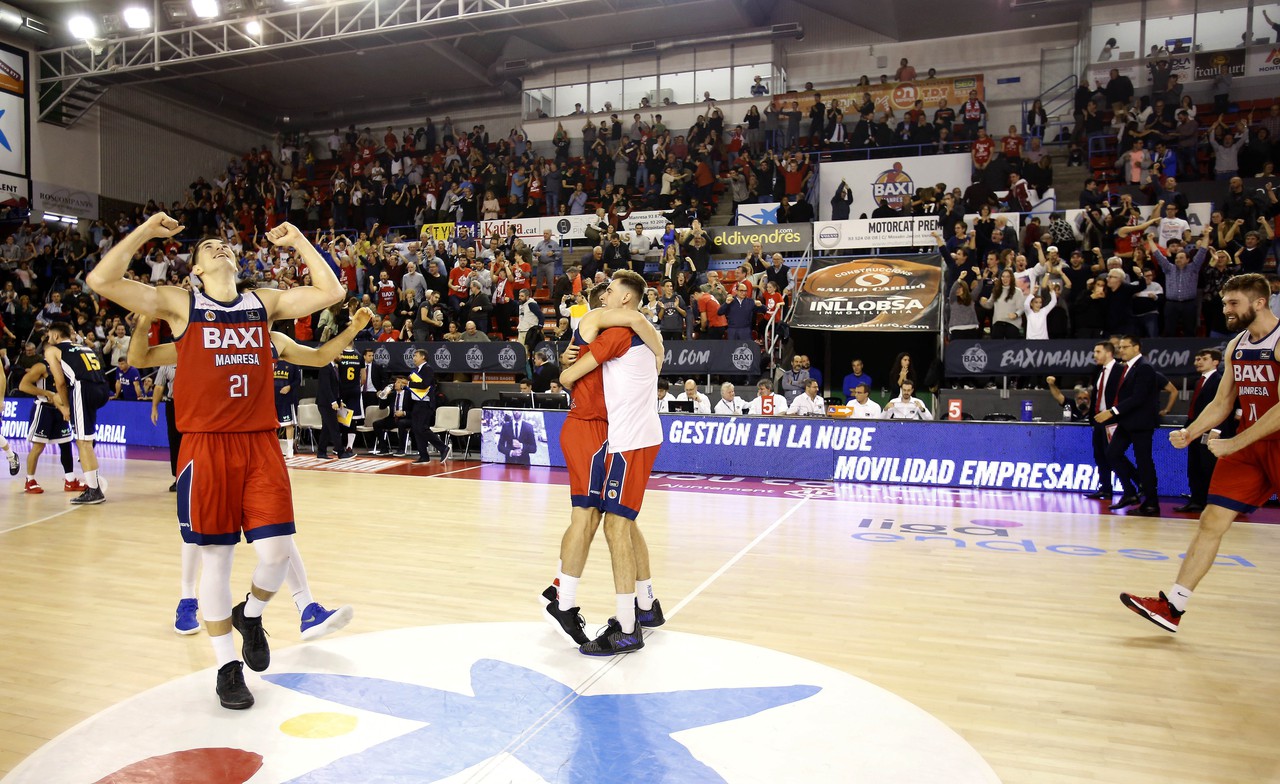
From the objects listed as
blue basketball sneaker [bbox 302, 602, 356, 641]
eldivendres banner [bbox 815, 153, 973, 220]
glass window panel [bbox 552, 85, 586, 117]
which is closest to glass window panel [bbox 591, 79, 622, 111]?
glass window panel [bbox 552, 85, 586, 117]

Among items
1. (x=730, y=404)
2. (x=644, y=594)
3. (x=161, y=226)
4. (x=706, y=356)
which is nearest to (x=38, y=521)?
(x=161, y=226)

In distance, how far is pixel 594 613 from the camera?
5.46 m

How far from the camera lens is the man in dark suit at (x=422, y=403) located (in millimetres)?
13992

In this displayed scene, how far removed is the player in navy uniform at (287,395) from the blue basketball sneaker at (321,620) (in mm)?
8980

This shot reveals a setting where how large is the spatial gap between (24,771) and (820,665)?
3502 mm

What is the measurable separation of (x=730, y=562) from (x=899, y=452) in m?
5.43

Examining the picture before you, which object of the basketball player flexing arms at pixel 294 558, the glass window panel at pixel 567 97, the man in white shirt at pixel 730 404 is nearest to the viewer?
the basketball player flexing arms at pixel 294 558

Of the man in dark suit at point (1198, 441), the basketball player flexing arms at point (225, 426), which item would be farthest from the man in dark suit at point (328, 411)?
the man in dark suit at point (1198, 441)

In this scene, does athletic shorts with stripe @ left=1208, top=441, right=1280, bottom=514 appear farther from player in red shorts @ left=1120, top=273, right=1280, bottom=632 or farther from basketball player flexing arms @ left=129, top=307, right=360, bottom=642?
basketball player flexing arms @ left=129, top=307, right=360, bottom=642

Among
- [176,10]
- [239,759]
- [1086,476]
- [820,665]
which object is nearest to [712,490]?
[1086,476]

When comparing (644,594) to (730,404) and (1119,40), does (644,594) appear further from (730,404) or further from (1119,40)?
(1119,40)

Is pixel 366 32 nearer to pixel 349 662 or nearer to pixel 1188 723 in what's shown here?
pixel 349 662

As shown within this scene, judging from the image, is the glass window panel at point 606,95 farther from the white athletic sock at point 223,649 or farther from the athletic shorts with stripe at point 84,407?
the white athletic sock at point 223,649

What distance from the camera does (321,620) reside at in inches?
189
